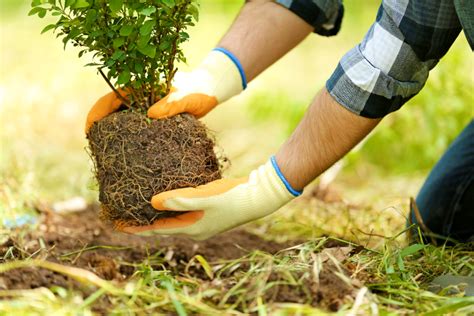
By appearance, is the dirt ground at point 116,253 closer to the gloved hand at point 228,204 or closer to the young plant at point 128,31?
the gloved hand at point 228,204

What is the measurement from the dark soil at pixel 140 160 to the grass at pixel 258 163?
183 millimetres

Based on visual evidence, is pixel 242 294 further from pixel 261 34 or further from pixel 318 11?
pixel 318 11

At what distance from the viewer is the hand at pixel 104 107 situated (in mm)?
2145

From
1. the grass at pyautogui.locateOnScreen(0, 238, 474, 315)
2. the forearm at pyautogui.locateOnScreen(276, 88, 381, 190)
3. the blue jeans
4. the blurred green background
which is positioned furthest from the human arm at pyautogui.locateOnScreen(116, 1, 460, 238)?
the blurred green background

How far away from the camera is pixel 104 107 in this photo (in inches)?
85.0

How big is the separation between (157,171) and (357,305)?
779 millimetres

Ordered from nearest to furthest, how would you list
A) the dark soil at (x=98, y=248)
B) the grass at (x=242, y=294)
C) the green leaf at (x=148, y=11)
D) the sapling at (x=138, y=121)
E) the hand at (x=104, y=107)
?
1. the grass at (x=242, y=294)
2. the dark soil at (x=98, y=248)
3. the green leaf at (x=148, y=11)
4. the sapling at (x=138, y=121)
5. the hand at (x=104, y=107)

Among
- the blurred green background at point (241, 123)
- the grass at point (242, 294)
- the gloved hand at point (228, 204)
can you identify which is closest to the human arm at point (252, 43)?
the gloved hand at point (228, 204)

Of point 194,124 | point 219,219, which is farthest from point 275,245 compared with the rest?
point 194,124

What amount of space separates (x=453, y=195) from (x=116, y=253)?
4.34ft

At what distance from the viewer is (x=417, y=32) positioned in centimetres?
182

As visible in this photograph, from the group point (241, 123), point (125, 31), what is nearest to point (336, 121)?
point (125, 31)

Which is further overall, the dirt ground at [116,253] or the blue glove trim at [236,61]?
the blue glove trim at [236,61]

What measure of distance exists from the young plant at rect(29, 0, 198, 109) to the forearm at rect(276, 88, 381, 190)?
42cm
